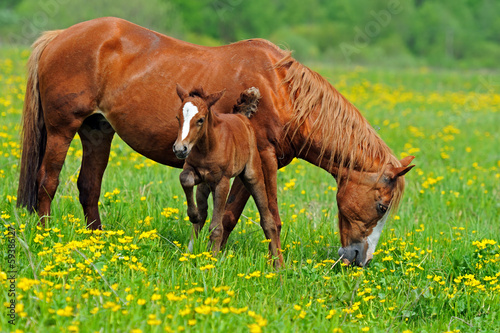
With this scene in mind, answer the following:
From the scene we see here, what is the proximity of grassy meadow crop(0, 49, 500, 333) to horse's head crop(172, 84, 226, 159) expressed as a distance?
0.90 meters

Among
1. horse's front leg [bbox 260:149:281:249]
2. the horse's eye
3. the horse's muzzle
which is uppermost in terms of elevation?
horse's front leg [bbox 260:149:281:249]

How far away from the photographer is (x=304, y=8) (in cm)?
6919

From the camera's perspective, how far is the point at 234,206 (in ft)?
16.6

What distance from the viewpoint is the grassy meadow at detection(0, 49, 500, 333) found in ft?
10.9

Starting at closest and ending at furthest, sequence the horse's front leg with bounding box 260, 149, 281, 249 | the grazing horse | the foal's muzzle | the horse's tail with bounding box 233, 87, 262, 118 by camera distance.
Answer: the foal's muzzle, the grazing horse, the horse's tail with bounding box 233, 87, 262, 118, the horse's front leg with bounding box 260, 149, 281, 249

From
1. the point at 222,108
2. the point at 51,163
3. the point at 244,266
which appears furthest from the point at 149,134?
the point at 244,266

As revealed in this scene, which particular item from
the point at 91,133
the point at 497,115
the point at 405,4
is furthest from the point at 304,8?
the point at 91,133

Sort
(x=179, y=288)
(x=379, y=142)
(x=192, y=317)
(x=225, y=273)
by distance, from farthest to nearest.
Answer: (x=379, y=142)
(x=225, y=273)
(x=179, y=288)
(x=192, y=317)

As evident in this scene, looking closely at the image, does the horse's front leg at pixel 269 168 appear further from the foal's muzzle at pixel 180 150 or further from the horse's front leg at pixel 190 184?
the foal's muzzle at pixel 180 150

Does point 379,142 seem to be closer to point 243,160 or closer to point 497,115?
point 243,160

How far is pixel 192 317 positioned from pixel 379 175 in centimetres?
229

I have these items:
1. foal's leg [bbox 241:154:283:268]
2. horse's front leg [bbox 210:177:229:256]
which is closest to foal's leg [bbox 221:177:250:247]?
foal's leg [bbox 241:154:283:268]
